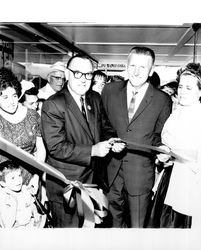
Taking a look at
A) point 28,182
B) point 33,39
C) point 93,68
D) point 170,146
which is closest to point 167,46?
point 93,68

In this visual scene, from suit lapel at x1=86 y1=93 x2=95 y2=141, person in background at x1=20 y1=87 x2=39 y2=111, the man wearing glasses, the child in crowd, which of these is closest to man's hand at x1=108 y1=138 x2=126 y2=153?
the man wearing glasses

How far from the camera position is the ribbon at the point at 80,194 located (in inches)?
88.9

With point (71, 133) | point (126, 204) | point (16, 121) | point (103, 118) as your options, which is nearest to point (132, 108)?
point (103, 118)

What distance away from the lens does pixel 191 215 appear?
232cm

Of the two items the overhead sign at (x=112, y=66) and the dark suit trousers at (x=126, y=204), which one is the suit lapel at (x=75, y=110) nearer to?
the overhead sign at (x=112, y=66)

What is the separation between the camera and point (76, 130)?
2207 millimetres

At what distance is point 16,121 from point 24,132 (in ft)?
0.31

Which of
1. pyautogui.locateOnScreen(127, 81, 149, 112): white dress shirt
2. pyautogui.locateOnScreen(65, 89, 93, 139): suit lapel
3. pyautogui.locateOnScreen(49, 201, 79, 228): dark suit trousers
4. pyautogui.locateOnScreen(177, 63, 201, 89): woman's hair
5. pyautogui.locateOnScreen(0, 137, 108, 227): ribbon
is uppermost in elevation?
pyautogui.locateOnScreen(177, 63, 201, 89): woman's hair

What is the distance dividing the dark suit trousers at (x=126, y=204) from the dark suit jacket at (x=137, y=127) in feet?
0.12

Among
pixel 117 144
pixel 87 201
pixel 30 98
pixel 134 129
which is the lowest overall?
pixel 87 201

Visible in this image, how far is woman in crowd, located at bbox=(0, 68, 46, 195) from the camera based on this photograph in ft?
7.36

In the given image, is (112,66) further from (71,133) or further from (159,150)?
(159,150)

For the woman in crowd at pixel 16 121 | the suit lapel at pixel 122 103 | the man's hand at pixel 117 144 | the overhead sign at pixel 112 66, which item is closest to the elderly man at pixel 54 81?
the woman in crowd at pixel 16 121

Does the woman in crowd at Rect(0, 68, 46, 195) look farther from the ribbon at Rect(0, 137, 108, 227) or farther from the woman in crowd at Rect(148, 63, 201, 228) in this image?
the woman in crowd at Rect(148, 63, 201, 228)
